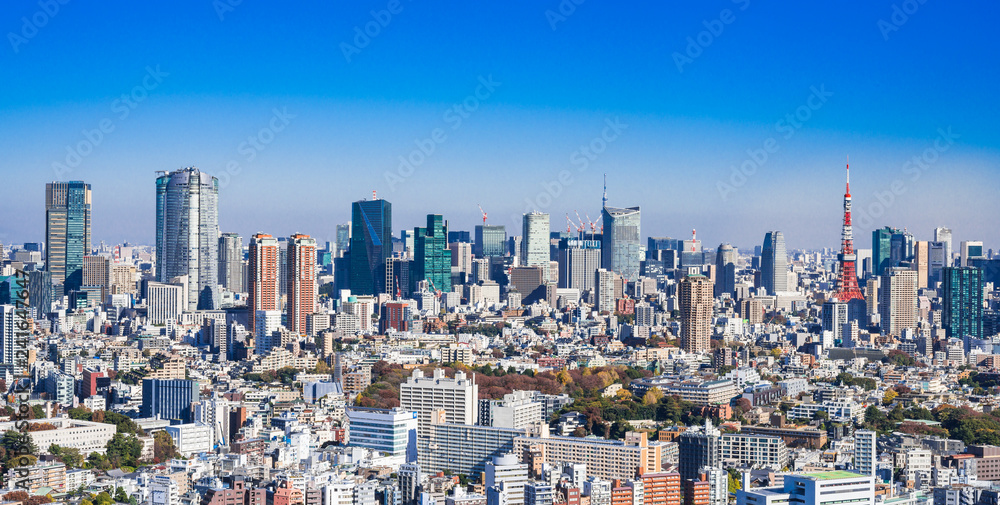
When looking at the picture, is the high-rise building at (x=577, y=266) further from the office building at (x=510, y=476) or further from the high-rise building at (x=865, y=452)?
the office building at (x=510, y=476)

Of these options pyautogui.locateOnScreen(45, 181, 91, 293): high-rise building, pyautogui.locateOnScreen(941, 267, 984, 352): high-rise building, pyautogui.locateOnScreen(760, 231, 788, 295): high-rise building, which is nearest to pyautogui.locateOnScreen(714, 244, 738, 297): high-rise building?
pyautogui.locateOnScreen(760, 231, 788, 295): high-rise building

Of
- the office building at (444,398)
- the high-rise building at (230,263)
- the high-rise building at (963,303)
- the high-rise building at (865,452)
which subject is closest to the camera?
the high-rise building at (865,452)

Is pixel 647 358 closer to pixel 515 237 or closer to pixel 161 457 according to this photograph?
pixel 161 457

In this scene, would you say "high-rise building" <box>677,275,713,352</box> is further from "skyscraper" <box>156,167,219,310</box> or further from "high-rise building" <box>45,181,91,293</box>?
"high-rise building" <box>45,181,91,293</box>

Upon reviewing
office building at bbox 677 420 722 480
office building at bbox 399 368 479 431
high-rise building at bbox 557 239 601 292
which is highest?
high-rise building at bbox 557 239 601 292

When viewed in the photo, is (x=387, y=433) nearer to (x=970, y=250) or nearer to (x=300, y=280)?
(x=300, y=280)

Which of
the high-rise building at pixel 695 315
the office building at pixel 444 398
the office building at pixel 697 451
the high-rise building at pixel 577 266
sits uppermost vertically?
the high-rise building at pixel 577 266

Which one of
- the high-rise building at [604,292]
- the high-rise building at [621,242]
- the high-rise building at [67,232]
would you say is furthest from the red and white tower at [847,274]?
the high-rise building at [67,232]
